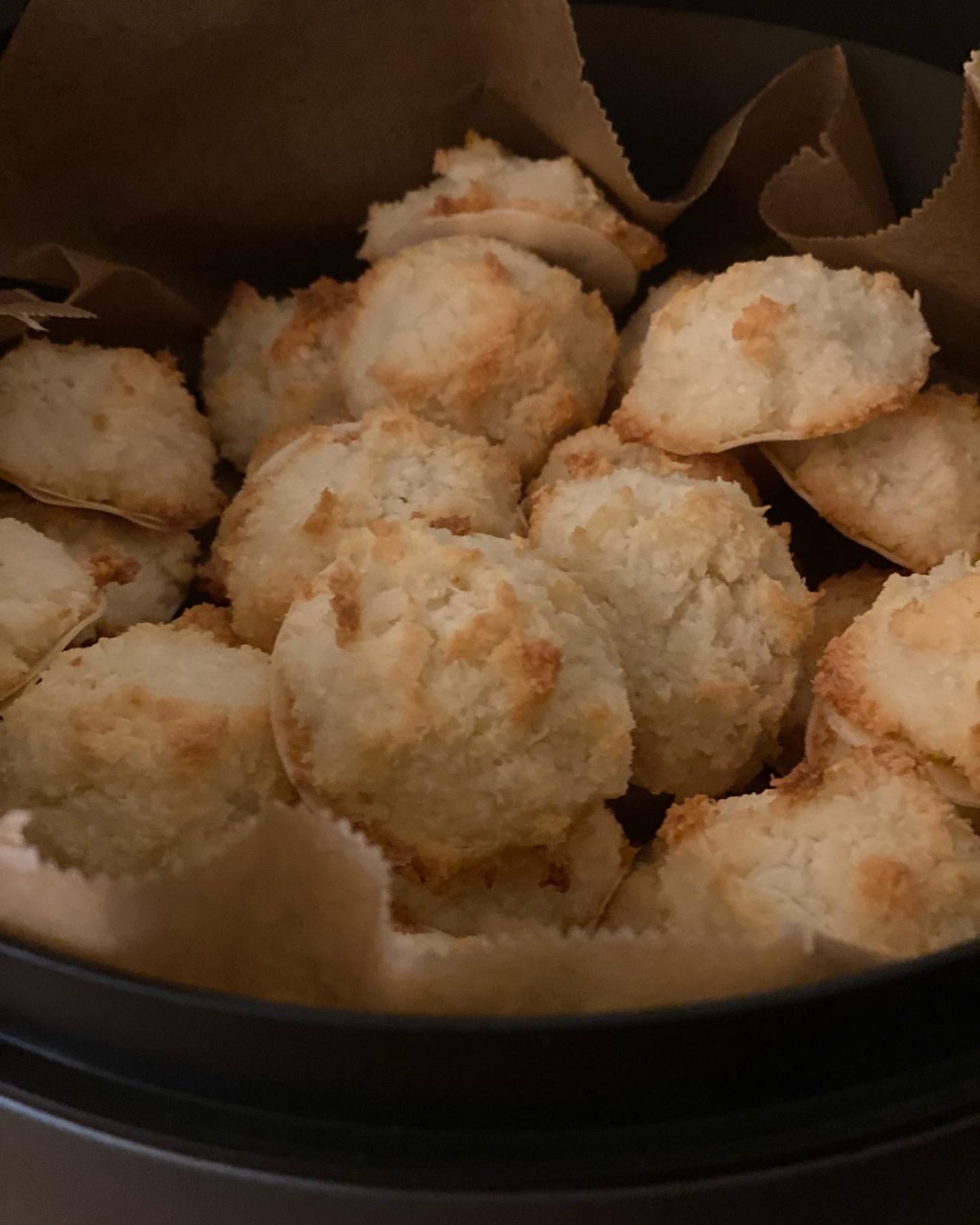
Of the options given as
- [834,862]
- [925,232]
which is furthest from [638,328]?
[834,862]

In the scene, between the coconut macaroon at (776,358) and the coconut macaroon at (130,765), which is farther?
the coconut macaroon at (776,358)

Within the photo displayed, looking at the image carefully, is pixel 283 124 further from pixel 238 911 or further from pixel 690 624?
pixel 238 911

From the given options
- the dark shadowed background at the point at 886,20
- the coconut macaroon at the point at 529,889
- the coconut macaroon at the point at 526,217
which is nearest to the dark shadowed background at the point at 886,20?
the dark shadowed background at the point at 886,20

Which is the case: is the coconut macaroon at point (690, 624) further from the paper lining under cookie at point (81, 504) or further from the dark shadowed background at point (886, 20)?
the dark shadowed background at point (886, 20)

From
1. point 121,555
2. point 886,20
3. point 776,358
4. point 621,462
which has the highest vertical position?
point 886,20

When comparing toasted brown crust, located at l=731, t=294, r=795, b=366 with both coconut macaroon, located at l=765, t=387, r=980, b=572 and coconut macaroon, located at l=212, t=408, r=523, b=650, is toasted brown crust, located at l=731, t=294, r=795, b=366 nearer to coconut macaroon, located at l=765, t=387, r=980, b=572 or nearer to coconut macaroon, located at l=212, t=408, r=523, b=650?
coconut macaroon, located at l=765, t=387, r=980, b=572

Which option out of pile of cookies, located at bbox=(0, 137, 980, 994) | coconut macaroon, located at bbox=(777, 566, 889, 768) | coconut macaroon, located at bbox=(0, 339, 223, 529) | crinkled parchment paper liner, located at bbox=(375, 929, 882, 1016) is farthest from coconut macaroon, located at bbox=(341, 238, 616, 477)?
crinkled parchment paper liner, located at bbox=(375, 929, 882, 1016)

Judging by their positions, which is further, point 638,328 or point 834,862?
point 638,328
